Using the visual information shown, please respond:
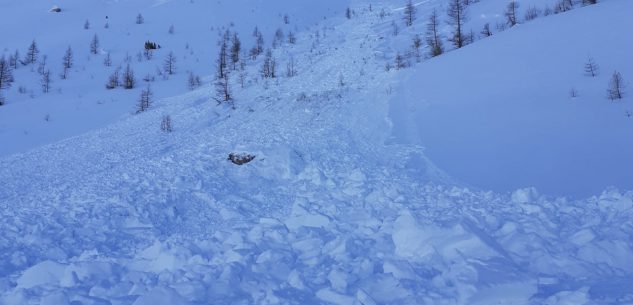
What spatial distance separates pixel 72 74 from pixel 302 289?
19.9 meters

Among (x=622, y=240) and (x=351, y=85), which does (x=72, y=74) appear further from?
(x=622, y=240)

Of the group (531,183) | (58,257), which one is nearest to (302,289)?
(58,257)

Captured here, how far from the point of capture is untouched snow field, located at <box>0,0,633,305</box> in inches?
153

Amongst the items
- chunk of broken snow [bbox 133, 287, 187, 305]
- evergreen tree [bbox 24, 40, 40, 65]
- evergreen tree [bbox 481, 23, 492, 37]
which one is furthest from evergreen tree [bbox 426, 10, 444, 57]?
evergreen tree [bbox 24, 40, 40, 65]

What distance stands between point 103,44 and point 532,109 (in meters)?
22.6

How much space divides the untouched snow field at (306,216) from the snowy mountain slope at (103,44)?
2.70 meters

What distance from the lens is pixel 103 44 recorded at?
24.0 meters

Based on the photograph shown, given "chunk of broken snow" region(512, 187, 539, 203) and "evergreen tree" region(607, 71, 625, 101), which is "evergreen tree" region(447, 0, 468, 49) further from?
"chunk of broken snow" region(512, 187, 539, 203)

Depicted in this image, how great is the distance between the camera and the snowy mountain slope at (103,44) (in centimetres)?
1412

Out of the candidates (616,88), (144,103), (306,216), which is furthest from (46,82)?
(616,88)

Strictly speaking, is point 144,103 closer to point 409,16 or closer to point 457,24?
point 457,24

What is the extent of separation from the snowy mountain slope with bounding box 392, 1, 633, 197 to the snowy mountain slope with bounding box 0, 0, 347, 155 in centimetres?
995

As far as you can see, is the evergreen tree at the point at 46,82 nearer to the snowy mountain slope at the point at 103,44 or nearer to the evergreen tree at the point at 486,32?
the snowy mountain slope at the point at 103,44

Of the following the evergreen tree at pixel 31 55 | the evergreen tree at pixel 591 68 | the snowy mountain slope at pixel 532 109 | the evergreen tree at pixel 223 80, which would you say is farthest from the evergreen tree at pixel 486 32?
the evergreen tree at pixel 31 55
